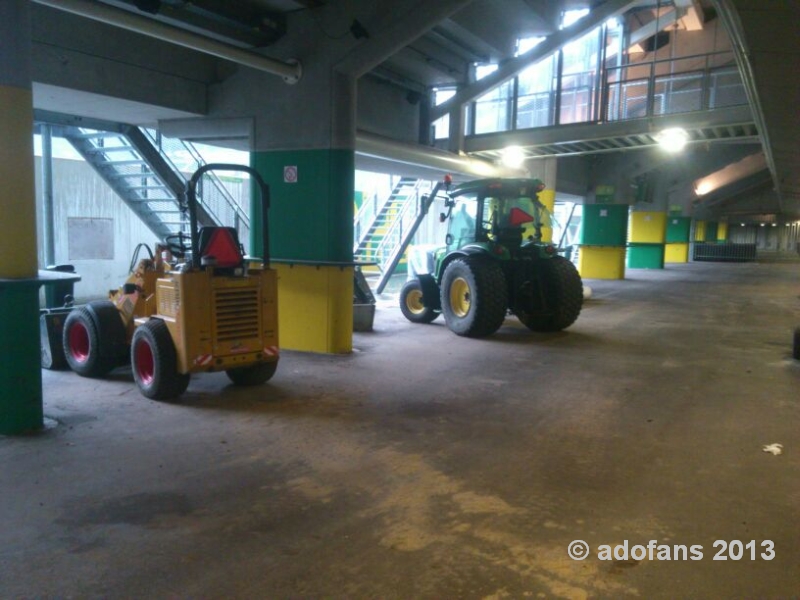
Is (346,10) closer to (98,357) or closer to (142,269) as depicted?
(142,269)

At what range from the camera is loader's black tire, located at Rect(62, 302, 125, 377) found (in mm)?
6336

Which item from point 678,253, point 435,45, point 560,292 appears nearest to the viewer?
point 560,292

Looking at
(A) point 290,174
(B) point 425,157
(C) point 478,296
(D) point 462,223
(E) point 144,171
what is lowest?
(C) point 478,296

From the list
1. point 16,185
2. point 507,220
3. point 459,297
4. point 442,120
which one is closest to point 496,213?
point 507,220

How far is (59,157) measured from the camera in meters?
12.8

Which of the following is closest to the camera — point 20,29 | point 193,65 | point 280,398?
point 20,29

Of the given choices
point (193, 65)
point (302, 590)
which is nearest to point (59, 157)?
point (193, 65)

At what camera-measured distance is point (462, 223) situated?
33.6 ft

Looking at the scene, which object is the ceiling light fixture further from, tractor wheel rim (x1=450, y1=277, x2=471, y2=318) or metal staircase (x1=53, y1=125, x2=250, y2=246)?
metal staircase (x1=53, y1=125, x2=250, y2=246)

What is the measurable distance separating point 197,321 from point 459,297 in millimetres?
4953

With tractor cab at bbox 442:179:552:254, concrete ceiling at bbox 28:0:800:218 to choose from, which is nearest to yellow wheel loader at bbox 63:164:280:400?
concrete ceiling at bbox 28:0:800:218

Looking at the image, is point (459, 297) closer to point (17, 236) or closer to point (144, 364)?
point (144, 364)

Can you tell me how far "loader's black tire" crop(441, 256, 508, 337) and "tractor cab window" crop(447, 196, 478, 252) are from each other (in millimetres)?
708

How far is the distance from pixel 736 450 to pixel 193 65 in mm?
7589
